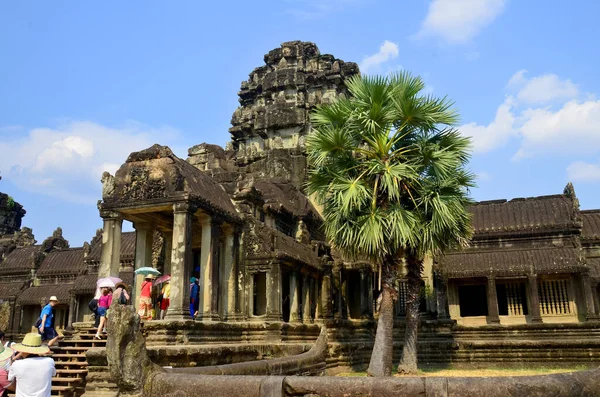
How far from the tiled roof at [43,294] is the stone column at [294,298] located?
1625 cm

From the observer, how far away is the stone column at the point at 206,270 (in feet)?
48.4

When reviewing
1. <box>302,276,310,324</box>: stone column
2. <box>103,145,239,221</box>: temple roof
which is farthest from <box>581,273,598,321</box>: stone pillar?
<box>103,145,239,221</box>: temple roof

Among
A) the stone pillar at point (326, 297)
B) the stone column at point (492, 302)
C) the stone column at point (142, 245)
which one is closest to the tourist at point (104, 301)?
the stone column at point (142, 245)

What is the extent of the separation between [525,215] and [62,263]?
25820mm

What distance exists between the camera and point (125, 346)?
6547 mm

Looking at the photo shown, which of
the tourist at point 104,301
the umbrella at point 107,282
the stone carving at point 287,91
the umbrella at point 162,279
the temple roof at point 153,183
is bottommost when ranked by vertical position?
the tourist at point 104,301

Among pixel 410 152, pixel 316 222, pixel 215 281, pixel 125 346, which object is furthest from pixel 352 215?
pixel 125 346

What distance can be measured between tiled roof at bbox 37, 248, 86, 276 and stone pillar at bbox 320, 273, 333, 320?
15885 mm

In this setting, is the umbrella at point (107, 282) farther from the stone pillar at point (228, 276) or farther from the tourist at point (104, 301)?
the stone pillar at point (228, 276)

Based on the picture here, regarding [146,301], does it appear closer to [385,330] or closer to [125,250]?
[385,330]

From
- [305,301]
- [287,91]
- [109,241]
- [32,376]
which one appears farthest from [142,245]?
[287,91]

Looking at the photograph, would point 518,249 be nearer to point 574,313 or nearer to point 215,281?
point 574,313

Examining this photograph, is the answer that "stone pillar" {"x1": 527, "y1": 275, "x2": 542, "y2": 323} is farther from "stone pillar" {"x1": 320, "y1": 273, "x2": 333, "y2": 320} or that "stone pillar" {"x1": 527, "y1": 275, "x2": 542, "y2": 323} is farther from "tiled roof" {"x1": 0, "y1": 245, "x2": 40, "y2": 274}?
"tiled roof" {"x1": 0, "y1": 245, "x2": 40, "y2": 274}

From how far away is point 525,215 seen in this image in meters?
25.9
